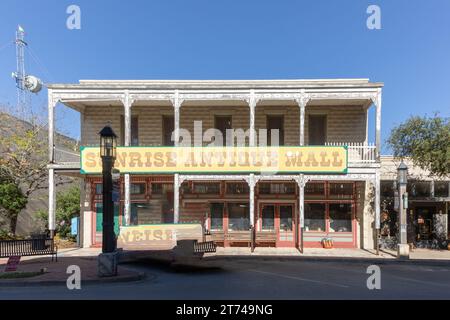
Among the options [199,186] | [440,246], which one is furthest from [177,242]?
[440,246]

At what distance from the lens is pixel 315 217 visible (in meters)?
18.8

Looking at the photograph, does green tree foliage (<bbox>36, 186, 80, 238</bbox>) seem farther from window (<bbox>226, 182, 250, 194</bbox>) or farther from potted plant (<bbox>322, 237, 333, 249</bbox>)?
potted plant (<bbox>322, 237, 333, 249</bbox>)

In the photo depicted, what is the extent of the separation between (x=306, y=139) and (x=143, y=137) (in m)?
8.26

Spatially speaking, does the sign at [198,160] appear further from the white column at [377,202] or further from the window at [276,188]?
the white column at [377,202]

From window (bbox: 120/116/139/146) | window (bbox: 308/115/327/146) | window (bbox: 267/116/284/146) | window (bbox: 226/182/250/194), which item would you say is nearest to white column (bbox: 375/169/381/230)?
window (bbox: 308/115/327/146)

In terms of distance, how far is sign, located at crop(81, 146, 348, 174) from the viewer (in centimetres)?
1723

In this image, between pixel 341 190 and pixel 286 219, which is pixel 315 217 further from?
pixel 341 190

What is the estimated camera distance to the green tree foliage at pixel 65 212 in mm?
20859

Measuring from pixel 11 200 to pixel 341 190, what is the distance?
639 inches

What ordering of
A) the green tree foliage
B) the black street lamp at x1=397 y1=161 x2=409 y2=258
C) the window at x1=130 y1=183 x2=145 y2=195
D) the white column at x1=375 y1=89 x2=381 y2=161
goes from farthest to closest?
the green tree foliage
the window at x1=130 y1=183 x2=145 y2=195
the white column at x1=375 y1=89 x2=381 y2=161
the black street lamp at x1=397 y1=161 x2=409 y2=258

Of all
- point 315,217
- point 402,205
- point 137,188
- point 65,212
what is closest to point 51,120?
point 137,188

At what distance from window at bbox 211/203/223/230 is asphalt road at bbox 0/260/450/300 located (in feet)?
18.0
